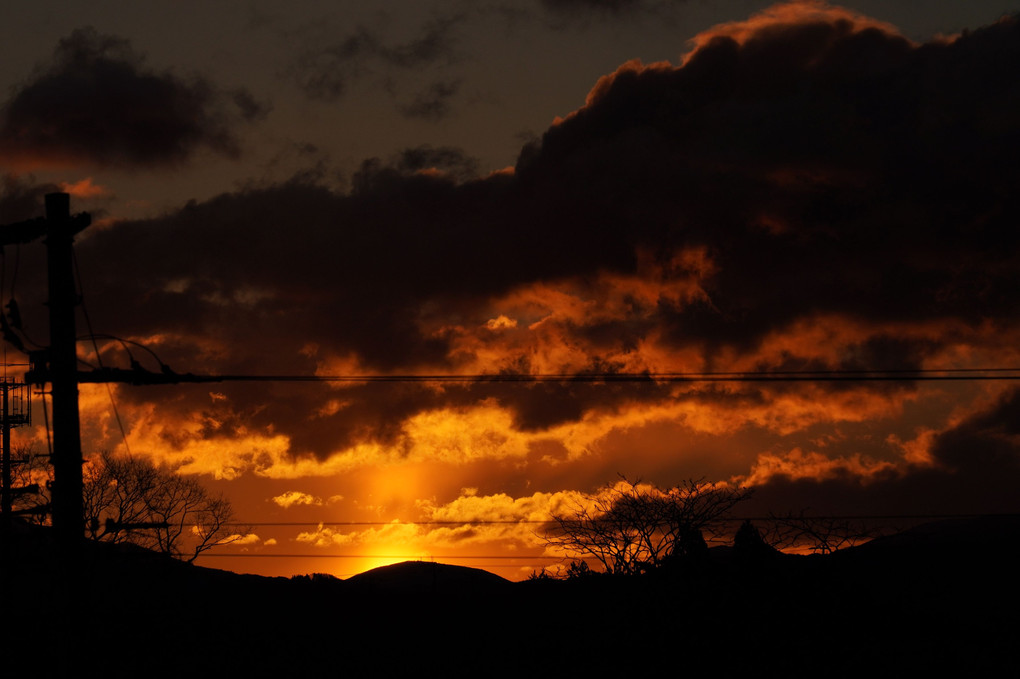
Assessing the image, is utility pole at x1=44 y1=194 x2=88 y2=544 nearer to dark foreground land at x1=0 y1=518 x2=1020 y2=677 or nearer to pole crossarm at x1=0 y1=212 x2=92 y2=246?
pole crossarm at x1=0 y1=212 x2=92 y2=246

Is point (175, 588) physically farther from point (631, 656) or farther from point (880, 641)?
point (880, 641)

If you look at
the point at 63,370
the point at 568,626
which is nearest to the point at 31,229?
the point at 63,370

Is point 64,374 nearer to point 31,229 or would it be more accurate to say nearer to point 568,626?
point 31,229

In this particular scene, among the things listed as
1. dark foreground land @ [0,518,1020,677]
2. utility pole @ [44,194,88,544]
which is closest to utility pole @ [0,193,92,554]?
utility pole @ [44,194,88,544]

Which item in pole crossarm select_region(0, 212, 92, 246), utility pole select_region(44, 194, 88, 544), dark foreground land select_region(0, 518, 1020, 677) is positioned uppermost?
pole crossarm select_region(0, 212, 92, 246)

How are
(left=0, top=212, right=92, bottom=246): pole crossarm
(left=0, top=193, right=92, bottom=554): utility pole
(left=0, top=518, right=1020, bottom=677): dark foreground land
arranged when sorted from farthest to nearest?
(left=0, top=518, right=1020, bottom=677): dark foreground land
(left=0, top=212, right=92, bottom=246): pole crossarm
(left=0, top=193, right=92, bottom=554): utility pole

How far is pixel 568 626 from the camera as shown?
183 ft

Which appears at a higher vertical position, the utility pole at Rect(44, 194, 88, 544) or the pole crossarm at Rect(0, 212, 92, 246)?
the pole crossarm at Rect(0, 212, 92, 246)

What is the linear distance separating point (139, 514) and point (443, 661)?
62.4ft

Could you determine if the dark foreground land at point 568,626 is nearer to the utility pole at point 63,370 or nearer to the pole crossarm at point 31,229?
the utility pole at point 63,370

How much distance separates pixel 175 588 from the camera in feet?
243

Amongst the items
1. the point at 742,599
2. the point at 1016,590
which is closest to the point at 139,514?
the point at 742,599

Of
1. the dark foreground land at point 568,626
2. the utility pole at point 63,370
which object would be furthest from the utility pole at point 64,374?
the dark foreground land at point 568,626

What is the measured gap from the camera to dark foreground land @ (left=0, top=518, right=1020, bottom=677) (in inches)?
1629
